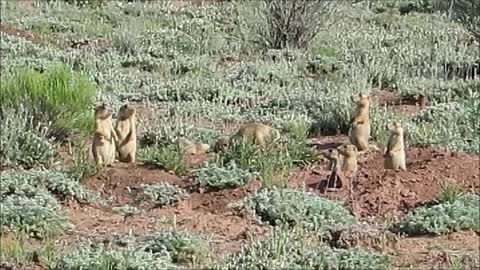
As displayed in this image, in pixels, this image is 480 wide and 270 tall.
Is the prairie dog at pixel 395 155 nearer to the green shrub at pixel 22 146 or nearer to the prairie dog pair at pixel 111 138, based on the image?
the prairie dog pair at pixel 111 138

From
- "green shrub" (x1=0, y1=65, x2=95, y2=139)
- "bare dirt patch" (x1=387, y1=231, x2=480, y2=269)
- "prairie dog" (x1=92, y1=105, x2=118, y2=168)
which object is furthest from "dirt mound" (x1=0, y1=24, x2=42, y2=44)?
"bare dirt patch" (x1=387, y1=231, x2=480, y2=269)

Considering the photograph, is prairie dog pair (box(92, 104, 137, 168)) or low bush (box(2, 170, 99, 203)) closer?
low bush (box(2, 170, 99, 203))

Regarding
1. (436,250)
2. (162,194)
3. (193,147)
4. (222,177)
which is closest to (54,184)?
(162,194)

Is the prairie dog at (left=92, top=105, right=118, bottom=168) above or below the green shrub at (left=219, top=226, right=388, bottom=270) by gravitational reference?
below

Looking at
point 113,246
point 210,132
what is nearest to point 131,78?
point 210,132

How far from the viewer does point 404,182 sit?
8195 millimetres

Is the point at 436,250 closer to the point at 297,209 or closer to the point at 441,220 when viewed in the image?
the point at 441,220

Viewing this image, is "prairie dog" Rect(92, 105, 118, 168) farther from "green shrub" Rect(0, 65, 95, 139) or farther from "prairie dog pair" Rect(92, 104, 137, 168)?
"green shrub" Rect(0, 65, 95, 139)

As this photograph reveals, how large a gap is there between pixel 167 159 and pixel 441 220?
2.89 m

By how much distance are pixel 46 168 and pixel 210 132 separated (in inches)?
87.7

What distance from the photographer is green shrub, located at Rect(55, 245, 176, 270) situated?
6020 millimetres

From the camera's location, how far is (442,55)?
53.4ft

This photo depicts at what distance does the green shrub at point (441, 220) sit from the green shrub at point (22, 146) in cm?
337

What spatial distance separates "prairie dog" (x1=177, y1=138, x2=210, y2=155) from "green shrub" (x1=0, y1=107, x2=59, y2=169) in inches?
45.7
